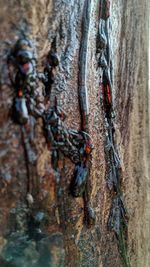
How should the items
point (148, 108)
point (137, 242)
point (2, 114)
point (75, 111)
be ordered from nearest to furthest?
point (2, 114) → point (75, 111) → point (137, 242) → point (148, 108)

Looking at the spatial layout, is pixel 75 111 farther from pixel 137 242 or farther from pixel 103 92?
pixel 137 242

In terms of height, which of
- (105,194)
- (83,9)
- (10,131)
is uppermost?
(83,9)

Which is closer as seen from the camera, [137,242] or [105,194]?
[105,194]

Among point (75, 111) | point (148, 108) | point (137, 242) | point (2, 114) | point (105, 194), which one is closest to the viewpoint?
point (2, 114)

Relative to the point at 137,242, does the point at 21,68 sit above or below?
above

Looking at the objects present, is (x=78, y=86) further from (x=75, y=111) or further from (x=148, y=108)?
(x=148, y=108)

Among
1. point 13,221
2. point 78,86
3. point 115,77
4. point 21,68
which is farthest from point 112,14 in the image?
point 13,221
